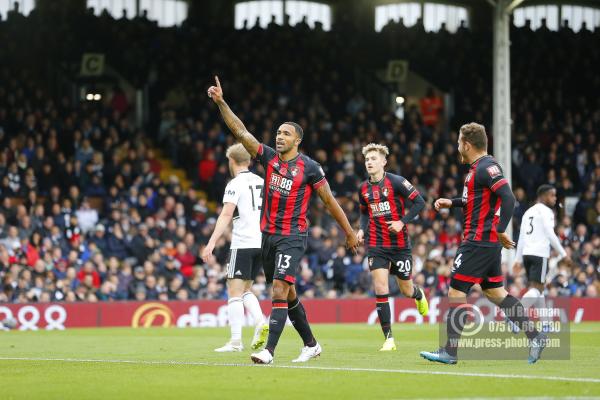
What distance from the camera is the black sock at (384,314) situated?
1293 cm

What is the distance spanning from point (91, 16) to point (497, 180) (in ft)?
75.5

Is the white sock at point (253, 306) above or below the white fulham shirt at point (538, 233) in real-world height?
below

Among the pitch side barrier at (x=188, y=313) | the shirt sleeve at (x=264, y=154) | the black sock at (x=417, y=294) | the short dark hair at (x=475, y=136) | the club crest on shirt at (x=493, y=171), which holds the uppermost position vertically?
the short dark hair at (x=475, y=136)

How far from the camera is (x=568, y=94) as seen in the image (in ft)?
115

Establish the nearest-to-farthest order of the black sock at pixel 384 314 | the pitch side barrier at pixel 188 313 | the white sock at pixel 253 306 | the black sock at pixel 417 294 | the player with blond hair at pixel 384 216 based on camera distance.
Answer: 1. the black sock at pixel 384 314
2. the white sock at pixel 253 306
3. the player with blond hair at pixel 384 216
4. the black sock at pixel 417 294
5. the pitch side barrier at pixel 188 313

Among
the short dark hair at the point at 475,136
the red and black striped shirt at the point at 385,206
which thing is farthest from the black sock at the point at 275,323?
the red and black striped shirt at the point at 385,206

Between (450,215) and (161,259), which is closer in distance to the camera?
(161,259)

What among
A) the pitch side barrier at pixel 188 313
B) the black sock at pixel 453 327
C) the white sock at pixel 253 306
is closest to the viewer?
the black sock at pixel 453 327

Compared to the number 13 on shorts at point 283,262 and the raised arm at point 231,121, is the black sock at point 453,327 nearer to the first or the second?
the number 13 on shorts at point 283,262

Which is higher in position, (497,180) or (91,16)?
(91,16)

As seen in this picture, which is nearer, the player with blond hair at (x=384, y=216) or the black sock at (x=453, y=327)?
the black sock at (x=453, y=327)

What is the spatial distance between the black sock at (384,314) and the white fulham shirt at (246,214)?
159 centimetres

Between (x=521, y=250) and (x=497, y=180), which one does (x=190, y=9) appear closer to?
(x=521, y=250)

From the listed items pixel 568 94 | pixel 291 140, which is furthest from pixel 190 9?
pixel 291 140
